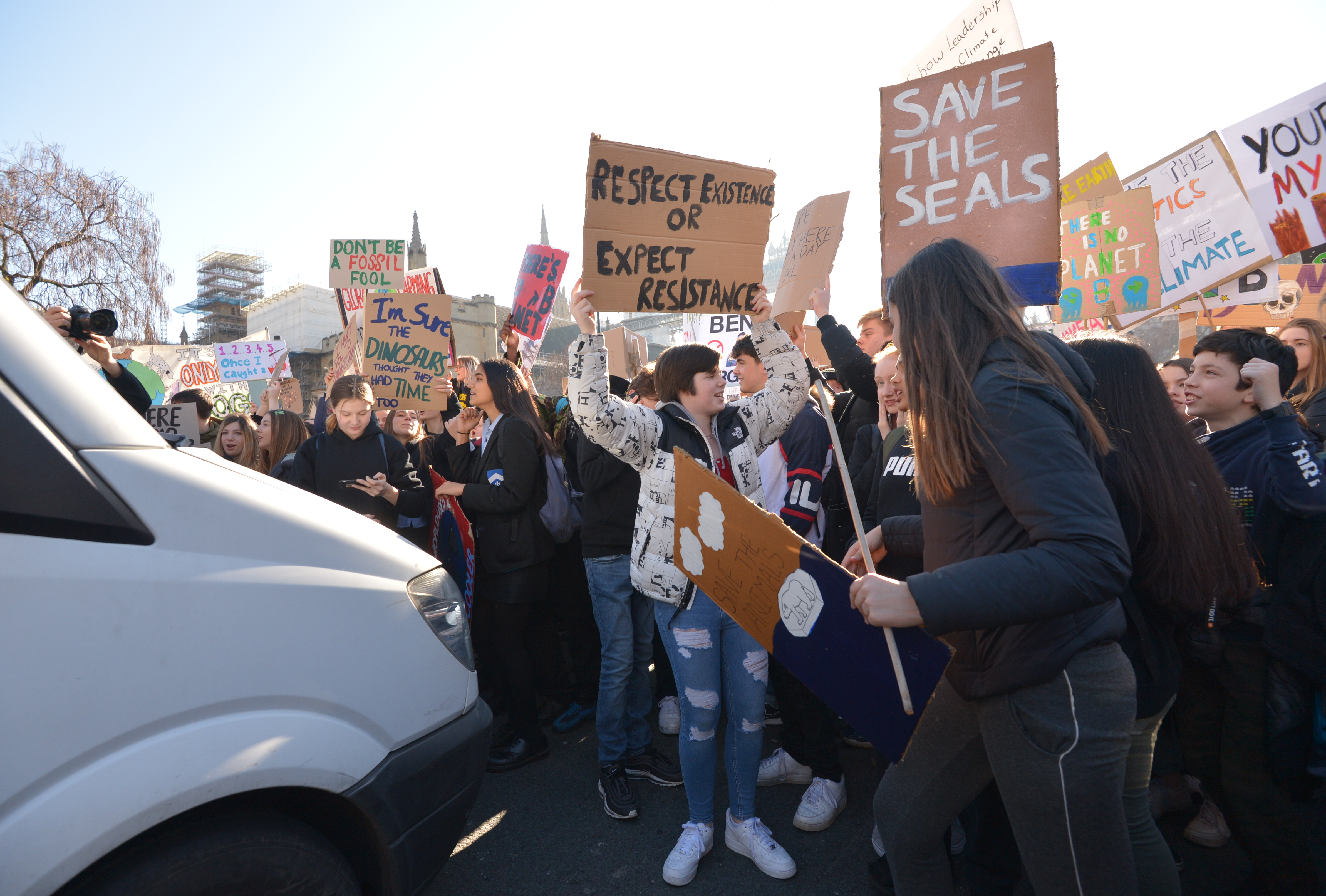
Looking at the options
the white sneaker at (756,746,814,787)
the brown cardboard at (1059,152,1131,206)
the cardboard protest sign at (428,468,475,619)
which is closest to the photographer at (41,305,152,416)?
the cardboard protest sign at (428,468,475,619)

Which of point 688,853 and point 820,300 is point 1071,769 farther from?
point 820,300

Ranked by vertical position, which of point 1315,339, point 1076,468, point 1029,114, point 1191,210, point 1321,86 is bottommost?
point 1076,468

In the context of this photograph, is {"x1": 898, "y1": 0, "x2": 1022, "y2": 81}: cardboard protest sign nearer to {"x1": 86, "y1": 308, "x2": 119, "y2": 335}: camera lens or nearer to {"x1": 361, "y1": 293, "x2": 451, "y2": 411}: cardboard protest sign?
{"x1": 361, "y1": 293, "x2": 451, "y2": 411}: cardboard protest sign

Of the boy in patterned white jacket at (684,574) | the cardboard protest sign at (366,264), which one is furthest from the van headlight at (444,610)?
the cardboard protest sign at (366,264)

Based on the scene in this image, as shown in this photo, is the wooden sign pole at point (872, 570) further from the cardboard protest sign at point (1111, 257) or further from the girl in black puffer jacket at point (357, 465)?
the cardboard protest sign at point (1111, 257)

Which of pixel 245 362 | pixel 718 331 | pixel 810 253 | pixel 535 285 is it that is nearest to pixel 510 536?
pixel 810 253

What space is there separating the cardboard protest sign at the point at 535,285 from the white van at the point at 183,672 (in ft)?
17.7

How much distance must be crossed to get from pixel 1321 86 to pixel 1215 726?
16.3ft

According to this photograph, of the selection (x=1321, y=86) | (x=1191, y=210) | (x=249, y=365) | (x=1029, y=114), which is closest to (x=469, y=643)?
(x=1029, y=114)

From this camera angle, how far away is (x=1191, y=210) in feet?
17.3

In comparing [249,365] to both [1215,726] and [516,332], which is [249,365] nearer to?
[516,332]

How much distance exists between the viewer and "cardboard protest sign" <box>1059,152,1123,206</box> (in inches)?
208

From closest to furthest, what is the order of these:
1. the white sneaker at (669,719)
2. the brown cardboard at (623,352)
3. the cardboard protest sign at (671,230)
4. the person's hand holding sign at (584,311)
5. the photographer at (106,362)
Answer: the person's hand holding sign at (584,311)
the cardboard protest sign at (671,230)
the photographer at (106,362)
the white sneaker at (669,719)
the brown cardboard at (623,352)

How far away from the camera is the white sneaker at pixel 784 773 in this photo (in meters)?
3.35
